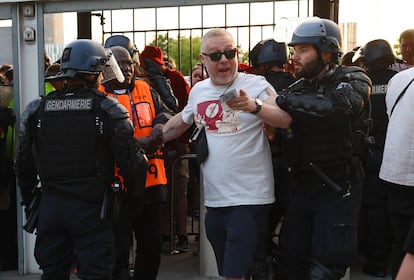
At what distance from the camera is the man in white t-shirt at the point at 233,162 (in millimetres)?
3613

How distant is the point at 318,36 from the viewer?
360 cm

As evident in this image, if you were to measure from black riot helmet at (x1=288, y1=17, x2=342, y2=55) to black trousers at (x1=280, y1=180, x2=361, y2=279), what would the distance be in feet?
2.66

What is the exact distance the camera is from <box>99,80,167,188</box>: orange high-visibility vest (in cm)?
434

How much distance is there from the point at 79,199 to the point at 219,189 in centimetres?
82

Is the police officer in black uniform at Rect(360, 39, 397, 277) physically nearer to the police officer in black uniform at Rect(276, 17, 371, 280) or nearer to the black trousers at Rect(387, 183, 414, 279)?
the black trousers at Rect(387, 183, 414, 279)

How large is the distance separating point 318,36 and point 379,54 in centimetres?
204

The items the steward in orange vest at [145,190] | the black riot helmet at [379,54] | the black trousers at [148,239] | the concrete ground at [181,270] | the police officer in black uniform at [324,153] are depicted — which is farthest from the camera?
the concrete ground at [181,270]

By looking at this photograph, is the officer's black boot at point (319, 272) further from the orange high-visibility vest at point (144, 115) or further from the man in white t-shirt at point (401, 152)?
the orange high-visibility vest at point (144, 115)

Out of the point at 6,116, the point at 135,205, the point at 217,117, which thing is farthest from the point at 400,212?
the point at 6,116

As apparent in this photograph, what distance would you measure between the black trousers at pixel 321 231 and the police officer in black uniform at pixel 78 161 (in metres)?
1.00

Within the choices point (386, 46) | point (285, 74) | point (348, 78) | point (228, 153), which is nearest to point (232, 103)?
point (228, 153)

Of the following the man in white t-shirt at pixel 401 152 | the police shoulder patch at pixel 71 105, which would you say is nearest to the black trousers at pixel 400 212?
the man in white t-shirt at pixel 401 152

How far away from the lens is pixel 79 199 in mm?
3715

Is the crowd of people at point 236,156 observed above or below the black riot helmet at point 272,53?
below
